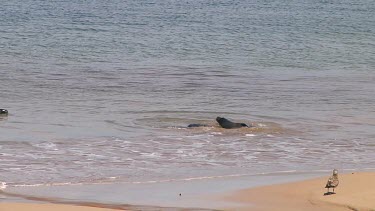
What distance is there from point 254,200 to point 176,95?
9.86 metres

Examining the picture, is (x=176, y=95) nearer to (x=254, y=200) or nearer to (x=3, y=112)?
(x=3, y=112)

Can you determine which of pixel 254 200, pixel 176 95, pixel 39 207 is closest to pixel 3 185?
pixel 39 207

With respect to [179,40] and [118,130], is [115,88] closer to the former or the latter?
[118,130]

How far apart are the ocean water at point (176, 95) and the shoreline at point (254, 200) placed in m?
1.00

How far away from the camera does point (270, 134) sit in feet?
52.3

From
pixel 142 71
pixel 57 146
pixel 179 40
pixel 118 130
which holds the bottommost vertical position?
pixel 57 146

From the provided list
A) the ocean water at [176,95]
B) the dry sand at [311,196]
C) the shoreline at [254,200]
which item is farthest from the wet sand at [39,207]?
the dry sand at [311,196]

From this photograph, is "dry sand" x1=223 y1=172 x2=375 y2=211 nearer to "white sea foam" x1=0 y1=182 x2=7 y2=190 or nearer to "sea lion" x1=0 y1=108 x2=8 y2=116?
"white sea foam" x1=0 y1=182 x2=7 y2=190

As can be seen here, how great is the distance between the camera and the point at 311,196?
10875mm

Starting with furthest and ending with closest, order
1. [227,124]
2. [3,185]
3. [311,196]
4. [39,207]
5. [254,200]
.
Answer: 1. [227,124]
2. [3,185]
3. [311,196]
4. [254,200]
5. [39,207]

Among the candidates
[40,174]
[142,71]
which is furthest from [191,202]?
[142,71]

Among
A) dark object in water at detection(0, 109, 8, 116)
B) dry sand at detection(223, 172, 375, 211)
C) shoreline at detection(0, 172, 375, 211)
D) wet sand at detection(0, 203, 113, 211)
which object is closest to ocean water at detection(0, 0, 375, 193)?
dark object in water at detection(0, 109, 8, 116)

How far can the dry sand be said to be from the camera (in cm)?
1033

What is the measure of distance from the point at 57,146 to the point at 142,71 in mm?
10192
